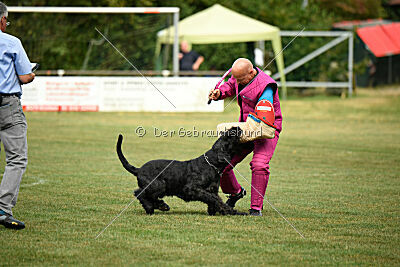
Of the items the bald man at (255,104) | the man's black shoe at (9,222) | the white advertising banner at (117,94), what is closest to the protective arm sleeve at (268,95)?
the bald man at (255,104)

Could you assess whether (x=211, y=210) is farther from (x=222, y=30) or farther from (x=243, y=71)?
(x=222, y=30)

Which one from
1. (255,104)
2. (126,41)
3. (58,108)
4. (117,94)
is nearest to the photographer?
(255,104)

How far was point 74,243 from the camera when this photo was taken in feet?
19.2

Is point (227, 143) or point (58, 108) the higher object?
point (227, 143)

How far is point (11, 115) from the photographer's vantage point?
20.5 ft

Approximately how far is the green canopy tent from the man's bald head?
61.1 feet

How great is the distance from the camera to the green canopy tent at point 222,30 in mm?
26172

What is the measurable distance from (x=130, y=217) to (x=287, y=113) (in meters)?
16.7

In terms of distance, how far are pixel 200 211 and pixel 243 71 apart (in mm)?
1755

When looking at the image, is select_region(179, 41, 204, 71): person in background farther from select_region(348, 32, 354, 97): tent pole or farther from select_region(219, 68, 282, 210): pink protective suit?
select_region(219, 68, 282, 210): pink protective suit

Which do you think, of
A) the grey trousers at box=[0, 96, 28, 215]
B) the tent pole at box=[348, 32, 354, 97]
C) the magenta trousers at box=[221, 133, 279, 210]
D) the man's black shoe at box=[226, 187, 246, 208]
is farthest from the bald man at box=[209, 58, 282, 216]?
the tent pole at box=[348, 32, 354, 97]

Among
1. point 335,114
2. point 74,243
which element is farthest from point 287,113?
point 74,243

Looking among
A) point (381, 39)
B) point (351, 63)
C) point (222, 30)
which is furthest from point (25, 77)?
point (381, 39)

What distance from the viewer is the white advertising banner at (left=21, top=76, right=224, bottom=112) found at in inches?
814
